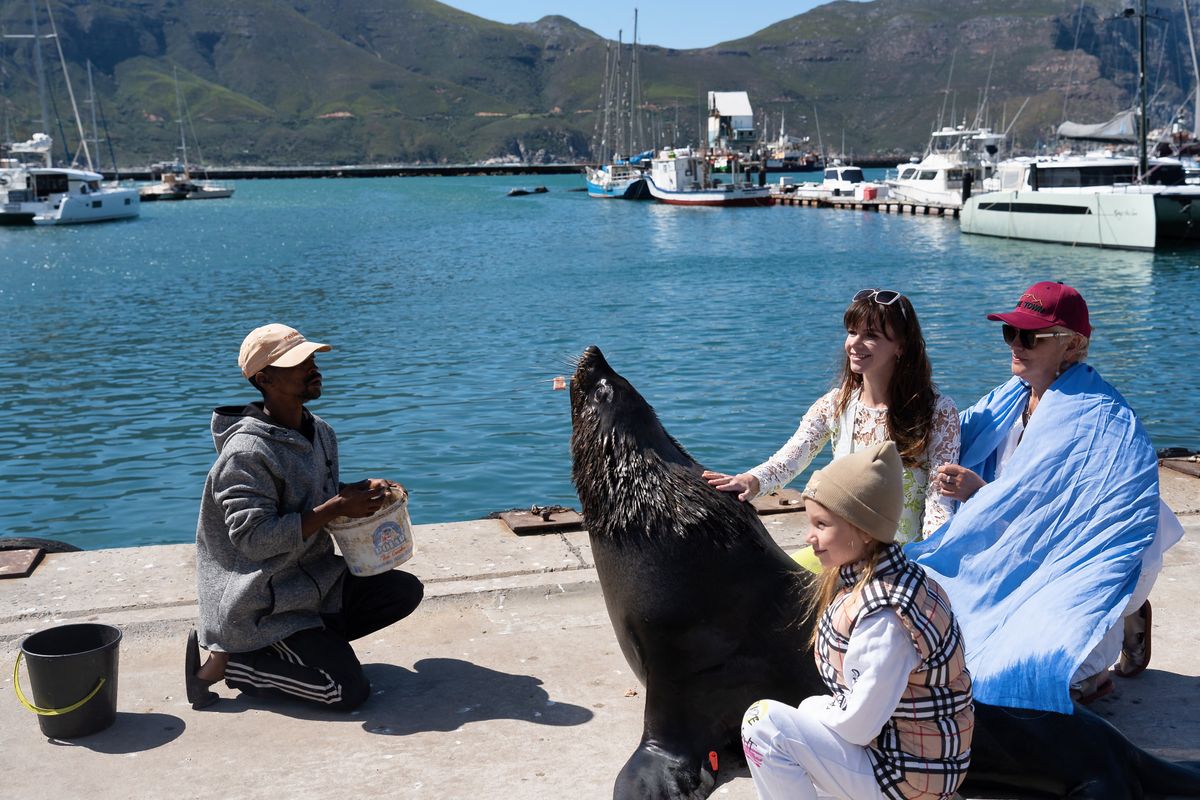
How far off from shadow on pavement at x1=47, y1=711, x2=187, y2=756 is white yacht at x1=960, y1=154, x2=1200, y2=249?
122ft

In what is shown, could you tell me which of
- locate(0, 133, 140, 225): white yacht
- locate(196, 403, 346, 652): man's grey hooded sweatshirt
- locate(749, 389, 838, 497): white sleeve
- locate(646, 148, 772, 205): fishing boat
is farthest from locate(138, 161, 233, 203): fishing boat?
locate(749, 389, 838, 497): white sleeve

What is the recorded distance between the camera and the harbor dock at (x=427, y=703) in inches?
159

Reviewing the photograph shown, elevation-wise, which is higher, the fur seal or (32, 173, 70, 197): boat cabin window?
the fur seal

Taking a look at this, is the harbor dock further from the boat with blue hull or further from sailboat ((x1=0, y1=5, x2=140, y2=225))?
the boat with blue hull

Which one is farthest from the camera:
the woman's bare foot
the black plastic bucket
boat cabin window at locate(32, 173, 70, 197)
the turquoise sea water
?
boat cabin window at locate(32, 173, 70, 197)

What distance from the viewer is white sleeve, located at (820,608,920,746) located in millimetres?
2789

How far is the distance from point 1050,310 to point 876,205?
62381 millimetres

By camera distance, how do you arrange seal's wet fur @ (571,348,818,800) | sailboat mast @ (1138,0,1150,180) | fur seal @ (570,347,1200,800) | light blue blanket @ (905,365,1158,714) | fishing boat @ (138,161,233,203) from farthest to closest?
fishing boat @ (138,161,233,203) → sailboat mast @ (1138,0,1150,180) → light blue blanket @ (905,365,1158,714) → seal's wet fur @ (571,348,818,800) → fur seal @ (570,347,1200,800)

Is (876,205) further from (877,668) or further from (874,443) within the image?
(877,668)

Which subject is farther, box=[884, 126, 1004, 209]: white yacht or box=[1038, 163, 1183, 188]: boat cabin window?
box=[884, 126, 1004, 209]: white yacht

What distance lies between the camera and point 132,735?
4414 mm

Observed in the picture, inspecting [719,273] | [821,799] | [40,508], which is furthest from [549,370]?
[719,273]

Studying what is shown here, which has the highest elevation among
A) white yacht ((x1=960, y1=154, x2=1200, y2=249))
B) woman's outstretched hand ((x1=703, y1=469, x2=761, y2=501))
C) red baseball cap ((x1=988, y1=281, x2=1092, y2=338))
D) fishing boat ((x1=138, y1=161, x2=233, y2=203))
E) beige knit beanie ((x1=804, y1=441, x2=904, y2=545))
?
red baseball cap ((x1=988, y1=281, x2=1092, y2=338))

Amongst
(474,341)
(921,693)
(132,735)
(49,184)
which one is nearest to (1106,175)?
(474,341)
